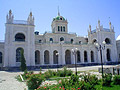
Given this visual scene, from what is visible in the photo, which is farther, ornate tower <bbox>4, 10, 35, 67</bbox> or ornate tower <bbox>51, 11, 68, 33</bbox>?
ornate tower <bbox>51, 11, 68, 33</bbox>

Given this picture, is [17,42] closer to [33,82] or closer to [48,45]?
[48,45]

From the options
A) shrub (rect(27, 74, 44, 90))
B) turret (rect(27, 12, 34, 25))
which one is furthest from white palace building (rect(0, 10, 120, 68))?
shrub (rect(27, 74, 44, 90))

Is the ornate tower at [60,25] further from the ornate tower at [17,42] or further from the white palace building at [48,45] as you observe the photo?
the ornate tower at [17,42]

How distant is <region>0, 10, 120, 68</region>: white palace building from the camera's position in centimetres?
2792

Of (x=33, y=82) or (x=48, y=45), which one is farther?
(x=48, y=45)

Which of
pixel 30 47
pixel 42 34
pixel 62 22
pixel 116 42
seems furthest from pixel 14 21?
pixel 116 42

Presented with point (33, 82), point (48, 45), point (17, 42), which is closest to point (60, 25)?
point (48, 45)

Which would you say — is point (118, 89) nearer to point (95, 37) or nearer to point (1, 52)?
point (1, 52)

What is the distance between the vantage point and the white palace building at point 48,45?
27.9 metres

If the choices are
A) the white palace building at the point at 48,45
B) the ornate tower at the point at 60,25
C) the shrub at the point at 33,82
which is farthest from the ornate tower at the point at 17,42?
the shrub at the point at 33,82

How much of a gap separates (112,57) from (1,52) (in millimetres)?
36561

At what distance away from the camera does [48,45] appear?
32.2 meters

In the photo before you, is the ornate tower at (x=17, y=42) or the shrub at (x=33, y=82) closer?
the shrub at (x=33, y=82)

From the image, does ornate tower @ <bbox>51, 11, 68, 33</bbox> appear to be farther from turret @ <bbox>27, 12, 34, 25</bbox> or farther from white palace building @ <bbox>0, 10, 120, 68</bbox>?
turret @ <bbox>27, 12, 34, 25</bbox>
